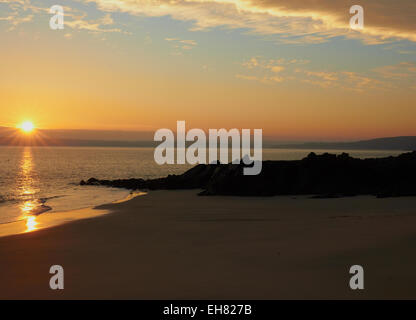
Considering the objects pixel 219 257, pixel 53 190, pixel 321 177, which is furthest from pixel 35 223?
pixel 53 190

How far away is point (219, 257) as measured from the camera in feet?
33.7

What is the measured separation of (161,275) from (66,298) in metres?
2.09

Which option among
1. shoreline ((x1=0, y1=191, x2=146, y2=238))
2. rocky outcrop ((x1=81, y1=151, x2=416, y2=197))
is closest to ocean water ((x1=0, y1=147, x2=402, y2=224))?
shoreline ((x1=0, y1=191, x2=146, y2=238))

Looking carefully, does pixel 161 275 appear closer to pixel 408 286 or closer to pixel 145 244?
pixel 145 244

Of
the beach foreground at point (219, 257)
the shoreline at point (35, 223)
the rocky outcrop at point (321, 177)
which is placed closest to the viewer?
the beach foreground at point (219, 257)

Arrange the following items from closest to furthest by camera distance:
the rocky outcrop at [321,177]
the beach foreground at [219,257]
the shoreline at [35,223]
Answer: the beach foreground at [219,257] < the shoreline at [35,223] < the rocky outcrop at [321,177]

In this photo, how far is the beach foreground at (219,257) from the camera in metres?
7.94

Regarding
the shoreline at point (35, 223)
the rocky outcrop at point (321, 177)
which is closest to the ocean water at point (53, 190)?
the shoreline at point (35, 223)

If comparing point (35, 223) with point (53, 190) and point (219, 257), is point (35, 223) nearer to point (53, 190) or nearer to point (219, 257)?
point (219, 257)

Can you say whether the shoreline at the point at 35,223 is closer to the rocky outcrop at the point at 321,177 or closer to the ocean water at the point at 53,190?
the ocean water at the point at 53,190

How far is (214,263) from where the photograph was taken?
9.73 m

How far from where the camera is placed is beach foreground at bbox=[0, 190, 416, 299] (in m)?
7.94

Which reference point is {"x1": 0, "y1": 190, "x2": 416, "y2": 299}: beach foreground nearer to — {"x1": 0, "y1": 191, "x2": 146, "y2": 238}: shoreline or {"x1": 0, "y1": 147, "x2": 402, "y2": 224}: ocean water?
{"x1": 0, "y1": 191, "x2": 146, "y2": 238}: shoreline
